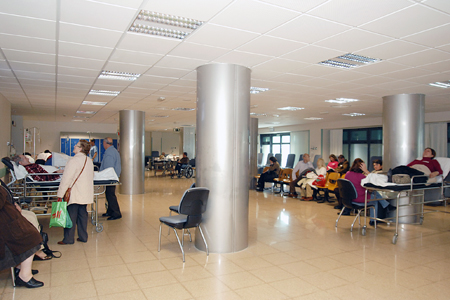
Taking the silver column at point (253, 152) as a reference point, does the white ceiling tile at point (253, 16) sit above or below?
above

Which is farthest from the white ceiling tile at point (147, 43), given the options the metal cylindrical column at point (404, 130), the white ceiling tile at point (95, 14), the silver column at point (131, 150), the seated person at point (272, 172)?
the seated person at point (272, 172)

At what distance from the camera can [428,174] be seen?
241 inches

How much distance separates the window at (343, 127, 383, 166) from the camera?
14.6 m

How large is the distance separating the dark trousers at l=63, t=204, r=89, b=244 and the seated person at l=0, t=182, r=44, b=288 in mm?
1508

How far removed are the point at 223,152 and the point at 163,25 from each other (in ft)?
6.02

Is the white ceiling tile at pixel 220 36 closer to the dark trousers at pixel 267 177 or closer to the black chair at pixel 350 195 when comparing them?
the black chair at pixel 350 195

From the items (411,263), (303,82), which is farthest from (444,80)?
(411,263)

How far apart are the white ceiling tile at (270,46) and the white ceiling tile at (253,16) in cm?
35

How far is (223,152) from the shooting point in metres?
4.62

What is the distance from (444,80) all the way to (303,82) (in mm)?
2446

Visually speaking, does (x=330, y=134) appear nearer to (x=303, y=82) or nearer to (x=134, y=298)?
(x=303, y=82)

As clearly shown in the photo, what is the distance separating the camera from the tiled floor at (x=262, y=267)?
332 centimetres

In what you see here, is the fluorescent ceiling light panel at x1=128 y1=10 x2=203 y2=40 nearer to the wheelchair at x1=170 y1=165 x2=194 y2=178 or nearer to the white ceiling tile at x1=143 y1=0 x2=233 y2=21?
the white ceiling tile at x1=143 y1=0 x2=233 y2=21

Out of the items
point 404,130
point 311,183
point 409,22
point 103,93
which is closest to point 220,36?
point 409,22
